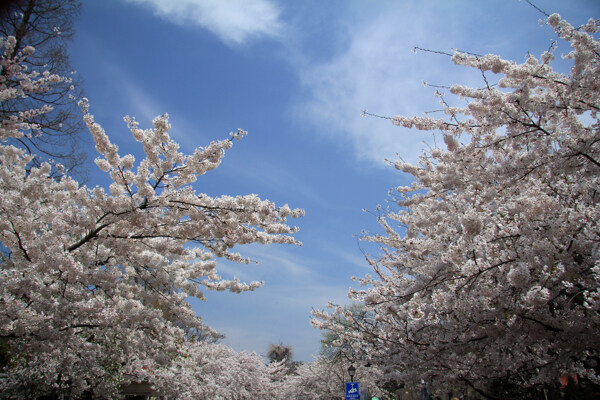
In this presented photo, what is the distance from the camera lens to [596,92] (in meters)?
3.98

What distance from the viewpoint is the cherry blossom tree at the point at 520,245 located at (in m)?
3.58

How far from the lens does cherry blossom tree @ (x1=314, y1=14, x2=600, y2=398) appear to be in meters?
3.58

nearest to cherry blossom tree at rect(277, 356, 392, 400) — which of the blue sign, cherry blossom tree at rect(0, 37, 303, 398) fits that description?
the blue sign

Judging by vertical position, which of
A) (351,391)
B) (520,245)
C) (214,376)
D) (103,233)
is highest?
(103,233)

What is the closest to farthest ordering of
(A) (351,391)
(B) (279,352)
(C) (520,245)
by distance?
(C) (520,245) → (A) (351,391) → (B) (279,352)

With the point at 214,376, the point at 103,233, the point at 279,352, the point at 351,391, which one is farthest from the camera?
the point at 279,352

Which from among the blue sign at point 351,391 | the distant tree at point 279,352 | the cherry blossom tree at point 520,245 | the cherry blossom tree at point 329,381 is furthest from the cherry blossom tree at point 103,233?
the distant tree at point 279,352

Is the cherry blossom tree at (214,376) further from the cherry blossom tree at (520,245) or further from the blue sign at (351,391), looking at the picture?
the cherry blossom tree at (520,245)

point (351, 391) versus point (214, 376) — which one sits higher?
point (214, 376)

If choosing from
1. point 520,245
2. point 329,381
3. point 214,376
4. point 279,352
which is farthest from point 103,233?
point 279,352

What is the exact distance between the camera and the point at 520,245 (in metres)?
3.94

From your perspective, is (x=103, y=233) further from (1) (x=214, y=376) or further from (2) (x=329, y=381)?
(2) (x=329, y=381)

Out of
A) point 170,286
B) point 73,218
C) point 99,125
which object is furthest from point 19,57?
point 170,286

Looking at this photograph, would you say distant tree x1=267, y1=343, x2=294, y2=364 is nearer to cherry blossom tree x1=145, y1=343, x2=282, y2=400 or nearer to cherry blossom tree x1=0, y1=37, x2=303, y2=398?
cherry blossom tree x1=145, y1=343, x2=282, y2=400
